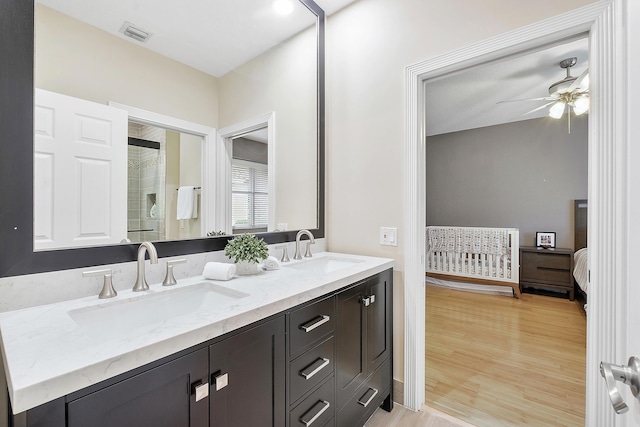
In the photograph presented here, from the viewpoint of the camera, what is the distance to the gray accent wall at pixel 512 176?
13.7 feet

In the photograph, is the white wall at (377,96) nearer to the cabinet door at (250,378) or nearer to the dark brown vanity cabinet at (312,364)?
the dark brown vanity cabinet at (312,364)

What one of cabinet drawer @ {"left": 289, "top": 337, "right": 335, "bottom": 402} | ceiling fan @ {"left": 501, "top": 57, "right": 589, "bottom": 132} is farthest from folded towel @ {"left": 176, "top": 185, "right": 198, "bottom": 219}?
ceiling fan @ {"left": 501, "top": 57, "right": 589, "bottom": 132}

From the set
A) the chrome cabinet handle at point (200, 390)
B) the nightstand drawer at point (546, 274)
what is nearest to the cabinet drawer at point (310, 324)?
the chrome cabinet handle at point (200, 390)

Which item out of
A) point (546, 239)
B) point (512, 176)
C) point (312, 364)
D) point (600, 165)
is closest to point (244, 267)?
point (312, 364)

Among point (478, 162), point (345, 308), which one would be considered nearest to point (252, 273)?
point (345, 308)

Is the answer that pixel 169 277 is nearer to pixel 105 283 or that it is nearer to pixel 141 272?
pixel 141 272

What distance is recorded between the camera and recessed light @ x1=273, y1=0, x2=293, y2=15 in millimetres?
1835

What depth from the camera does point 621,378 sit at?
502mm

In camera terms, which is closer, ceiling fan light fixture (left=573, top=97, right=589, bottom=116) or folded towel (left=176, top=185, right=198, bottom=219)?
folded towel (left=176, top=185, right=198, bottom=219)

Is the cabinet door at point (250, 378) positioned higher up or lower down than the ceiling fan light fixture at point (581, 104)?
lower down

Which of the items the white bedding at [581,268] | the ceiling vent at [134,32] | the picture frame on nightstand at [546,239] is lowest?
the white bedding at [581,268]

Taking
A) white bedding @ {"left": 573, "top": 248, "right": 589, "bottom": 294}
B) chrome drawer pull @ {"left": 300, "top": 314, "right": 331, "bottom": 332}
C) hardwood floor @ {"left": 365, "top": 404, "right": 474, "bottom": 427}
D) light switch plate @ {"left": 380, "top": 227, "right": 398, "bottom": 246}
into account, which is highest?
light switch plate @ {"left": 380, "top": 227, "right": 398, "bottom": 246}

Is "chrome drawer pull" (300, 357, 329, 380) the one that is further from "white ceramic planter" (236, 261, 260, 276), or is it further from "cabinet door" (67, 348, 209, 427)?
"white ceramic planter" (236, 261, 260, 276)

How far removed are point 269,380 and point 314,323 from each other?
0.87 feet
